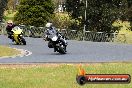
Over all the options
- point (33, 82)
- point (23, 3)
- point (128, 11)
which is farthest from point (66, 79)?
point (128, 11)

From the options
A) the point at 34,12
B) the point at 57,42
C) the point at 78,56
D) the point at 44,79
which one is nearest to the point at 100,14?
the point at 34,12

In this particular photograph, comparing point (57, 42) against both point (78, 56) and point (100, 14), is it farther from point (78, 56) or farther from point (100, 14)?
point (100, 14)

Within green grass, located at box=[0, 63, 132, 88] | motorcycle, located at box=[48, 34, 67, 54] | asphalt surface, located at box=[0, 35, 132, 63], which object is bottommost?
asphalt surface, located at box=[0, 35, 132, 63]

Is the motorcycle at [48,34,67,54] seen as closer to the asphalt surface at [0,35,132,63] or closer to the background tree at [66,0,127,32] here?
the asphalt surface at [0,35,132,63]

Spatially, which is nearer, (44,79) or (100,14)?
(44,79)

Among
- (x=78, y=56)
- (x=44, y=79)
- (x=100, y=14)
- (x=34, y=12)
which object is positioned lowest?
(x=78, y=56)

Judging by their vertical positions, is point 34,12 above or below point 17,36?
above

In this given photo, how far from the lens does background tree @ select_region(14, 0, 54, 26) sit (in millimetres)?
44688

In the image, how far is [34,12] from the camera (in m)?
45.2

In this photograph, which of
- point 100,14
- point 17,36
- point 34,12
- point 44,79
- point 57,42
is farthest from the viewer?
point 34,12

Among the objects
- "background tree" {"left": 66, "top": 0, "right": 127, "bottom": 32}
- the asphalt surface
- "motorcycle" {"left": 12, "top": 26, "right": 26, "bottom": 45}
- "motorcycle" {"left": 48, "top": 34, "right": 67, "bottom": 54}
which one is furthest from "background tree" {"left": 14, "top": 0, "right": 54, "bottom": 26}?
"motorcycle" {"left": 48, "top": 34, "right": 67, "bottom": 54}

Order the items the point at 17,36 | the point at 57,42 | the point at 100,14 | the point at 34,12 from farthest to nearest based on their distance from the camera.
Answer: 1. the point at 34,12
2. the point at 100,14
3. the point at 17,36
4. the point at 57,42

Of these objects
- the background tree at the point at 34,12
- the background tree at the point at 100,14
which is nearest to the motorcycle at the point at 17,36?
the background tree at the point at 34,12

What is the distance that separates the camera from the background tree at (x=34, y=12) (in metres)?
44.7
